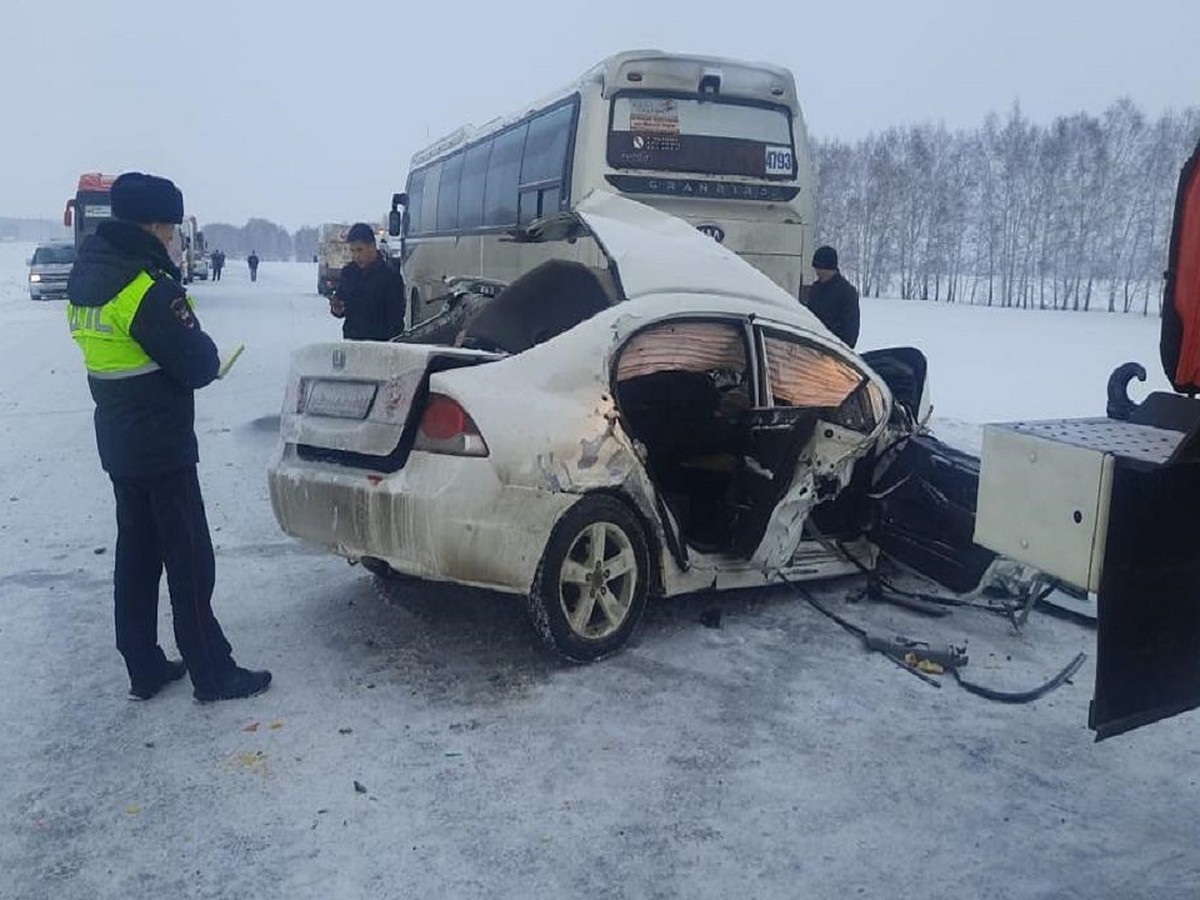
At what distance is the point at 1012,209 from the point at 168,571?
237ft

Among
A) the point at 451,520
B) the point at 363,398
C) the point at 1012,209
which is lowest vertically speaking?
the point at 451,520

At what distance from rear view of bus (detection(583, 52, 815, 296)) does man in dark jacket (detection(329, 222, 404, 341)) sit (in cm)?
294

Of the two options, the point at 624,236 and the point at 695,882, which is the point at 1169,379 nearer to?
the point at 695,882

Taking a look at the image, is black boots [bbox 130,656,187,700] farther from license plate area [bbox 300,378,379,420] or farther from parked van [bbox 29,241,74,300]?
parked van [bbox 29,241,74,300]

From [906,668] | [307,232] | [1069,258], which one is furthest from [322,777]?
[307,232]

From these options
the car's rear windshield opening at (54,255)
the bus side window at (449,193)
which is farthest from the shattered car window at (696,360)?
the car's rear windshield opening at (54,255)

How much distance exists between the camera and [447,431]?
4285mm

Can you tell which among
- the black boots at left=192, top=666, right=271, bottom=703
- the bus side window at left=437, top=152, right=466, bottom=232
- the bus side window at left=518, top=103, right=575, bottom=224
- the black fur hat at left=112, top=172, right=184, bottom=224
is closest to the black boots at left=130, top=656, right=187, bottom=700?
the black boots at left=192, top=666, right=271, bottom=703

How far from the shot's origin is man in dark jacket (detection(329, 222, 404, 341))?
7.66 metres

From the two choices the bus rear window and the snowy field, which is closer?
the snowy field

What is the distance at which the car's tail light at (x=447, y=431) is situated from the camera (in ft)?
13.9

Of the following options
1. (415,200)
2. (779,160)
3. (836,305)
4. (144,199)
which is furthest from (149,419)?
(415,200)

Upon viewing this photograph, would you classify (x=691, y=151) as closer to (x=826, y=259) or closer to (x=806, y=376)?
(x=826, y=259)

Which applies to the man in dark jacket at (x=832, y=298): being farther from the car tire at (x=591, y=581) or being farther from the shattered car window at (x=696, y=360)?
the car tire at (x=591, y=581)
